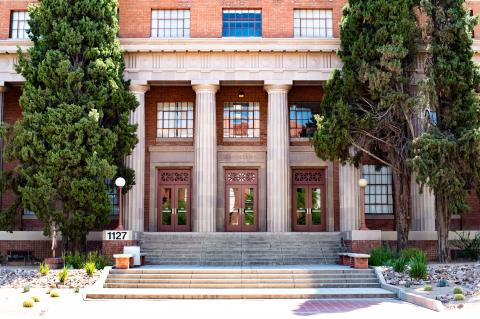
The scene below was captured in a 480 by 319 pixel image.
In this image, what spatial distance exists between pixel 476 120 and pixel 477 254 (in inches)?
216

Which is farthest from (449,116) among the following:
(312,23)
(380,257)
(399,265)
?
(312,23)

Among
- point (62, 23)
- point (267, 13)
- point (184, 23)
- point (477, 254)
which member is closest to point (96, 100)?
point (62, 23)

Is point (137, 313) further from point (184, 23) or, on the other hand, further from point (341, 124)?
point (184, 23)

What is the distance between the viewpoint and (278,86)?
2761 centimetres

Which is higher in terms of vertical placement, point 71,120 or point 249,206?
point 71,120

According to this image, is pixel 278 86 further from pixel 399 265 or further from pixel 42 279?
pixel 42 279

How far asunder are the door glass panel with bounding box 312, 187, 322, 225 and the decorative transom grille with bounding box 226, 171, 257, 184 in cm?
296

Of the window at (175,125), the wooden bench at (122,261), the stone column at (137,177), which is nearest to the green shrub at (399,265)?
the wooden bench at (122,261)

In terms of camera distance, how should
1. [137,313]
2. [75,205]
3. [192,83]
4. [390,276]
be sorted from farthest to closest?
1. [192,83]
2. [75,205]
3. [390,276]
4. [137,313]

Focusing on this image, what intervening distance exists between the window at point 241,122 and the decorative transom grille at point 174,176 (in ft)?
9.20

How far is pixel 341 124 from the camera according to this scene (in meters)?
24.5

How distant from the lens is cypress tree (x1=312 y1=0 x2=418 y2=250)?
24062 millimetres

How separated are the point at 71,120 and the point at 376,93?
38.9 feet

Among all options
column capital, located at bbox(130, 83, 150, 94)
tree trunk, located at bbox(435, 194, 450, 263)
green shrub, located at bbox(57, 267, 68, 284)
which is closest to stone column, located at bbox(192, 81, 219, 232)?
column capital, located at bbox(130, 83, 150, 94)
